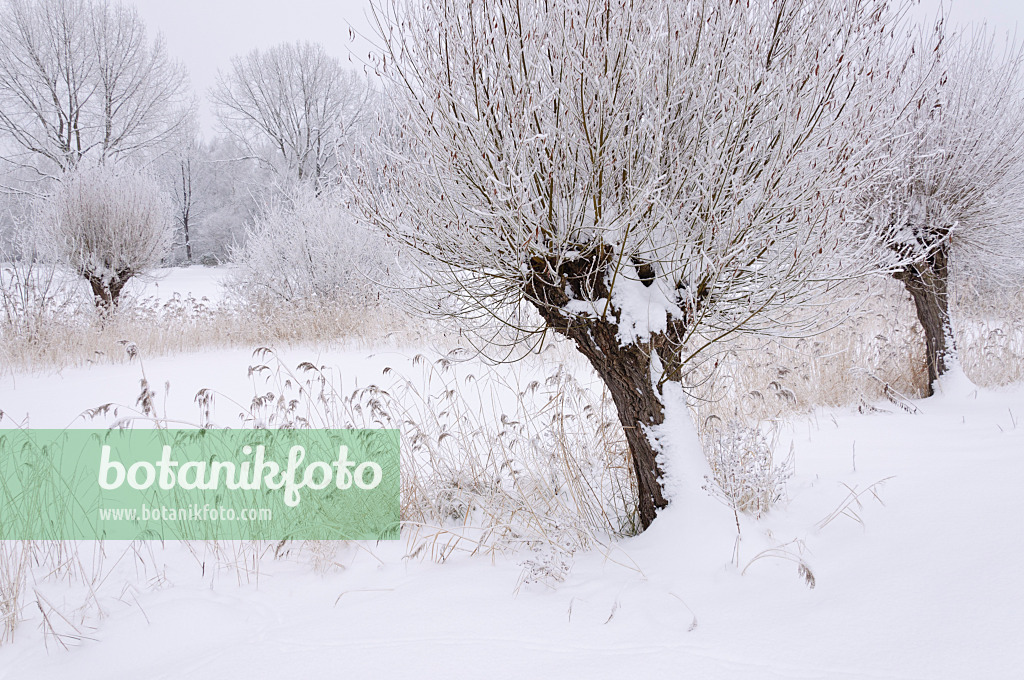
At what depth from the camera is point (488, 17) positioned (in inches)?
77.1

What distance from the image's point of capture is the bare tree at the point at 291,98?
2056cm

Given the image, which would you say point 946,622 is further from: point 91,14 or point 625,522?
point 91,14

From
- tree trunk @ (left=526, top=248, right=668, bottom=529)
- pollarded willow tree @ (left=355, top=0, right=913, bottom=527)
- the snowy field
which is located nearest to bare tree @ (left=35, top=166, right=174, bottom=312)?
the snowy field

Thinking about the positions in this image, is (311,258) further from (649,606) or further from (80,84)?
(80,84)

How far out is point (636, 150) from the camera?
2115 mm

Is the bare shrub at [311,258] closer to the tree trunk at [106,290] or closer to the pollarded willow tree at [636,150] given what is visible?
the tree trunk at [106,290]

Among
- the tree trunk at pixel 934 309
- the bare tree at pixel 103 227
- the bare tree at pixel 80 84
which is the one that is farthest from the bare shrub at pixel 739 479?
the bare tree at pixel 80 84

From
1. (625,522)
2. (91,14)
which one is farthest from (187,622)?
(91,14)

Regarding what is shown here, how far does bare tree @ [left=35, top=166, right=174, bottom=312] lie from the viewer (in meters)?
9.08

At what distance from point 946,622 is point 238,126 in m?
24.7

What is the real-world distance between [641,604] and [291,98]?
75.3 feet

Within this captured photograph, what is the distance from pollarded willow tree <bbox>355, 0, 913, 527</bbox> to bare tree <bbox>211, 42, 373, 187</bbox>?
20.1 metres

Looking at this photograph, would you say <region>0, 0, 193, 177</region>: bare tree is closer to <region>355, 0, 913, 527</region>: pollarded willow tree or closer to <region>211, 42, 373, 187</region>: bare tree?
<region>211, 42, 373, 187</region>: bare tree

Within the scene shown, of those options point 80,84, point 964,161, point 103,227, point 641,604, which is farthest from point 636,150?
point 80,84
